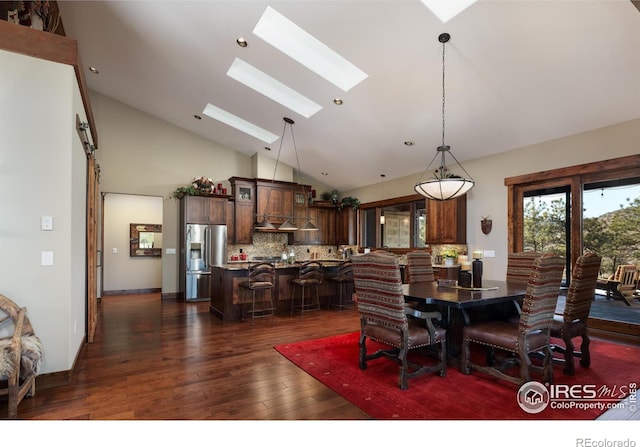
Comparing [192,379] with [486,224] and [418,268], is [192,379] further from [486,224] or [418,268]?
[486,224]

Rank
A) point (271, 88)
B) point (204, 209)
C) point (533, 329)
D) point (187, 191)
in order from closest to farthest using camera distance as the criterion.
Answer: point (533, 329)
point (271, 88)
point (187, 191)
point (204, 209)

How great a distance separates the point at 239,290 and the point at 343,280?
1.92m

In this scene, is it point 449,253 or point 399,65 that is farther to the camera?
point 449,253

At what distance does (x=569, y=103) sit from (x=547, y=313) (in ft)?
9.73

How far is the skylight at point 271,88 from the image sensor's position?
528cm

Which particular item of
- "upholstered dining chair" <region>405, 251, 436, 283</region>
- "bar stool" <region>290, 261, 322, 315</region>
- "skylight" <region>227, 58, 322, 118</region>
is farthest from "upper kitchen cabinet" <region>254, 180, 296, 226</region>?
"upholstered dining chair" <region>405, 251, 436, 283</region>

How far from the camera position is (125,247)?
826 centimetres

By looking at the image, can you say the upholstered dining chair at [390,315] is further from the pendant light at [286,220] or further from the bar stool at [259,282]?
the pendant light at [286,220]

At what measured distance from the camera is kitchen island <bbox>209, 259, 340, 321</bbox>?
540 centimetres

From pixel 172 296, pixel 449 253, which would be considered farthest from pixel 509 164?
pixel 172 296

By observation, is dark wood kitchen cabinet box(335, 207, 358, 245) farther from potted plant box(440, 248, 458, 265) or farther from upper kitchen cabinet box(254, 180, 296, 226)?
potted plant box(440, 248, 458, 265)

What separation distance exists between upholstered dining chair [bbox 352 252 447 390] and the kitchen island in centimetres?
278

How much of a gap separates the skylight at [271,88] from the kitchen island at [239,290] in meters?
2.77
